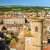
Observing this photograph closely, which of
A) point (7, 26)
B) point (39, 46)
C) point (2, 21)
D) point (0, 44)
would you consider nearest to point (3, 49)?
point (0, 44)

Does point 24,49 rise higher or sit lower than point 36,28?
lower

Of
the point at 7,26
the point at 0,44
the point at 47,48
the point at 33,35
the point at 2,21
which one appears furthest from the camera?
the point at 2,21

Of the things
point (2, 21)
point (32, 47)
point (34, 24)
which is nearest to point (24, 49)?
point (32, 47)

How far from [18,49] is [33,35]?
3075mm

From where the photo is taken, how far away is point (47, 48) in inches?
758

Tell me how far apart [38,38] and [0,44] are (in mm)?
4128

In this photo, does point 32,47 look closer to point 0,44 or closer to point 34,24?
point 34,24

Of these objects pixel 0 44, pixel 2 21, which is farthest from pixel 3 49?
pixel 2 21

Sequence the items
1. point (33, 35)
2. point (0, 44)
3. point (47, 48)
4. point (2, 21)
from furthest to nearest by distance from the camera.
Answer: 1. point (2, 21)
2. point (0, 44)
3. point (47, 48)
4. point (33, 35)

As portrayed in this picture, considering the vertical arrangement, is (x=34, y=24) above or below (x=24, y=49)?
above

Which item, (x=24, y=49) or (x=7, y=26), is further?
(x=7, y=26)

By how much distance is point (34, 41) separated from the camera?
17641 millimetres

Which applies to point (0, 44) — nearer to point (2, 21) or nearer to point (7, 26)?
point (7, 26)

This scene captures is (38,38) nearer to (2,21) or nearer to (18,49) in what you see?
(18,49)
